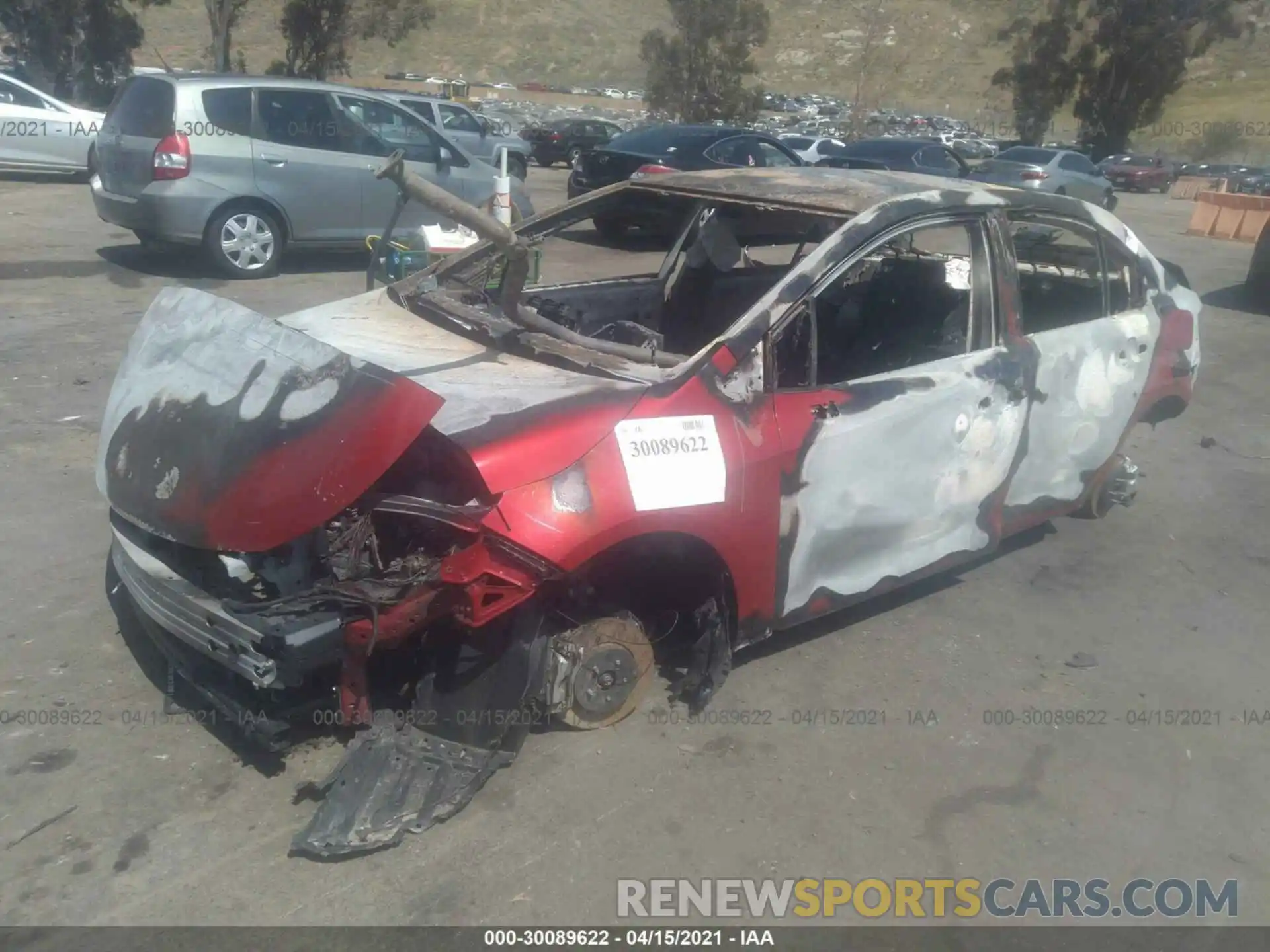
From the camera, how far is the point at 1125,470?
573 cm

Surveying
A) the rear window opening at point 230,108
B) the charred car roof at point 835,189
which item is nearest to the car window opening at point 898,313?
the charred car roof at point 835,189

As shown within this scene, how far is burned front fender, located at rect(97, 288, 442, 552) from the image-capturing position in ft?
9.79

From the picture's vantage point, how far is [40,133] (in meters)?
16.3

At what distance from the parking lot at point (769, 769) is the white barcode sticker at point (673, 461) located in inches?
33.9

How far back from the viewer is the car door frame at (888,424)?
145 inches

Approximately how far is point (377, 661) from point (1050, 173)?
23.5 m

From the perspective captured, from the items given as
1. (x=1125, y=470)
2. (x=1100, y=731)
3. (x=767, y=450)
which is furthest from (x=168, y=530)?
(x=1125, y=470)

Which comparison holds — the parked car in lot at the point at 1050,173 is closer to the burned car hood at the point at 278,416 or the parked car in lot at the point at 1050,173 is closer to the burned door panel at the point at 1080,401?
the burned door panel at the point at 1080,401

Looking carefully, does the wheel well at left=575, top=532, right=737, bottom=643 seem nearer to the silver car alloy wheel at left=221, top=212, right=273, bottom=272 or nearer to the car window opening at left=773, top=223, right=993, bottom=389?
the car window opening at left=773, top=223, right=993, bottom=389

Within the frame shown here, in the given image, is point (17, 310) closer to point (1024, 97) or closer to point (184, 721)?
point (184, 721)

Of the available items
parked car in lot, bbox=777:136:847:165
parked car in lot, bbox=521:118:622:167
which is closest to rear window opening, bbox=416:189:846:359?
parked car in lot, bbox=777:136:847:165

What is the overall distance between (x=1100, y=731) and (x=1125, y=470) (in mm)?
2155

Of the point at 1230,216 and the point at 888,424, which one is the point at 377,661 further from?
the point at 1230,216
